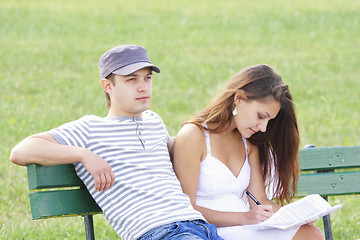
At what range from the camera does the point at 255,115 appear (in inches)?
141

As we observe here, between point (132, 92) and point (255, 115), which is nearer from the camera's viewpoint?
point (132, 92)

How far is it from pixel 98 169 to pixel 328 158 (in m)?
1.81

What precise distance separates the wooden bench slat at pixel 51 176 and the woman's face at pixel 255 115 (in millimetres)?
953

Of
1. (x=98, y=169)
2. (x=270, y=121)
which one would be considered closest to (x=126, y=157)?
(x=98, y=169)

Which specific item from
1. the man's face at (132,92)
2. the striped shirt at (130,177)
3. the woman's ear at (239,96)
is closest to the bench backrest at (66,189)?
the striped shirt at (130,177)

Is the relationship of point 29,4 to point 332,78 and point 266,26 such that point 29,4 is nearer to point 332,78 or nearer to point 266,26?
point 266,26

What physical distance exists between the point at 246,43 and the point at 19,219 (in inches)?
311

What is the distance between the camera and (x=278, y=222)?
3289 millimetres

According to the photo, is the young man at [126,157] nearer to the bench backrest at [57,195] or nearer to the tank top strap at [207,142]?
the bench backrest at [57,195]

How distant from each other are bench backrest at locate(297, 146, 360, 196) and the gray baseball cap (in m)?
1.43

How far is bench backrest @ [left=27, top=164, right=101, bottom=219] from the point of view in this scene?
326 centimetres

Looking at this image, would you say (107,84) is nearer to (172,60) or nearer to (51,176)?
(51,176)

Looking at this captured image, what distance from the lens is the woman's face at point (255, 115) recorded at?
3.57 m

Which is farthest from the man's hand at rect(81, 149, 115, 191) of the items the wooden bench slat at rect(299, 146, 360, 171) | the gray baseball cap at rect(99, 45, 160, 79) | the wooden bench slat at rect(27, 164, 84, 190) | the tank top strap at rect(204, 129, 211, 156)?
the wooden bench slat at rect(299, 146, 360, 171)
